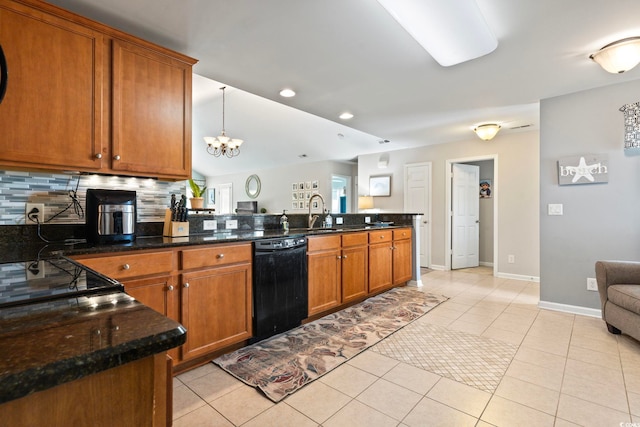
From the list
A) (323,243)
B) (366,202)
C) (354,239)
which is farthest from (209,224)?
(366,202)

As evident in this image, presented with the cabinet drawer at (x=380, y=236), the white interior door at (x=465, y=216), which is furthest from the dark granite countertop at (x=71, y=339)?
the white interior door at (x=465, y=216)

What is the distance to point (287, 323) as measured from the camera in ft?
8.50

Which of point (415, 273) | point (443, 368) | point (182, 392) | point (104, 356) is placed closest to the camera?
point (104, 356)

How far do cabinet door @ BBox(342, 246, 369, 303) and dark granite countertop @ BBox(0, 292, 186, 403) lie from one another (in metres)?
2.66

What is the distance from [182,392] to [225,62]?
243cm

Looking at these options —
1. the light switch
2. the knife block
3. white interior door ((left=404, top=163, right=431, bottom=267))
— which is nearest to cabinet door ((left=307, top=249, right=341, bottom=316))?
the knife block

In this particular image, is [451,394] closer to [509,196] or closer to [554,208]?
[554,208]

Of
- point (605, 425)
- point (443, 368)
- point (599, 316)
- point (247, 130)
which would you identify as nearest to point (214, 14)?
point (443, 368)

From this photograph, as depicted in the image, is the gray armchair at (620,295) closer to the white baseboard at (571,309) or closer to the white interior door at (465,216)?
the white baseboard at (571,309)

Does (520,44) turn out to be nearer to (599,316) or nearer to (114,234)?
(599,316)

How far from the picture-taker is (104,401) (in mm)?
478

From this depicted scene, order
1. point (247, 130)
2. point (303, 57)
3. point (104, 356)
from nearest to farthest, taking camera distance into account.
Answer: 1. point (104, 356)
2. point (303, 57)
3. point (247, 130)

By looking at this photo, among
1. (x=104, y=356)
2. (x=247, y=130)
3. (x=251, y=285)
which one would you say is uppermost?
(x=247, y=130)

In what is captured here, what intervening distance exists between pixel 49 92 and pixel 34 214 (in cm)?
73
